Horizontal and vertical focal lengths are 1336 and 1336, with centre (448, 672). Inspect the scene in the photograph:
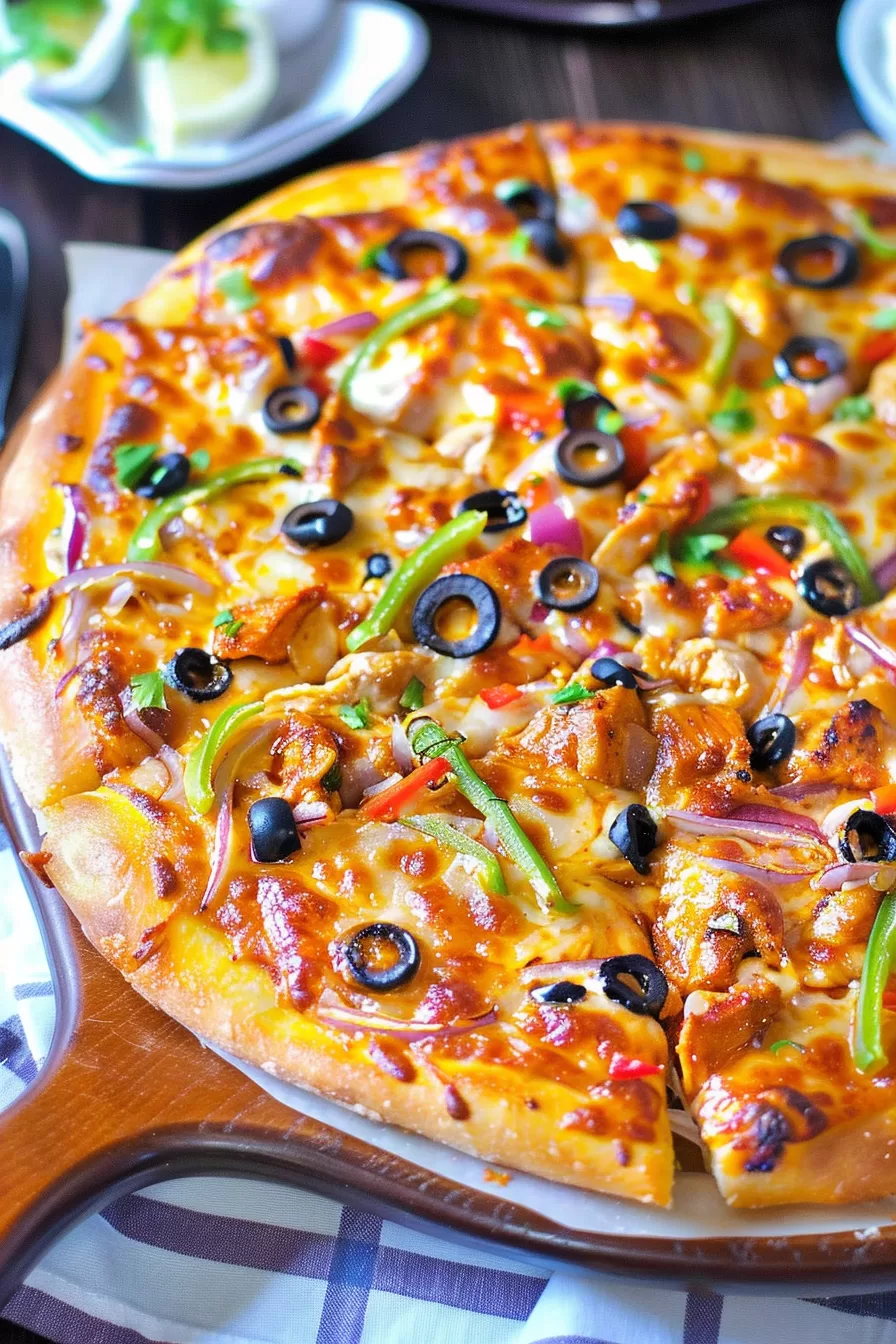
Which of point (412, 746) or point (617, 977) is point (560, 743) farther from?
point (617, 977)

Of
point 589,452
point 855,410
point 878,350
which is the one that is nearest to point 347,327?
point 589,452

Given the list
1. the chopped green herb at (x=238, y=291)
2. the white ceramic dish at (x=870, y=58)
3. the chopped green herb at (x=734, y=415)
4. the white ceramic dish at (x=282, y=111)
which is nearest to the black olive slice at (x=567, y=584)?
the chopped green herb at (x=734, y=415)

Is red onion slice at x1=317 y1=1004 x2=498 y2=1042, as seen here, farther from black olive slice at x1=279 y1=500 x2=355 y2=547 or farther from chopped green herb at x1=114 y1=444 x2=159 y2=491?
chopped green herb at x1=114 y1=444 x2=159 y2=491

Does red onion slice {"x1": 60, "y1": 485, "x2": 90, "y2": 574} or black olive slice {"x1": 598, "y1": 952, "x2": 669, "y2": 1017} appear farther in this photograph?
red onion slice {"x1": 60, "y1": 485, "x2": 90, "y2": 574}

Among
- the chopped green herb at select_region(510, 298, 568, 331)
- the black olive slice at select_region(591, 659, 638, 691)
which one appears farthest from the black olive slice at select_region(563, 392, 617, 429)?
the black olive slice at select_region(591, 659, 638, 691)

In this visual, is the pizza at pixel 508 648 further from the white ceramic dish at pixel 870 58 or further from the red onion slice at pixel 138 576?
the white ceramic dish at pixel 870 58
